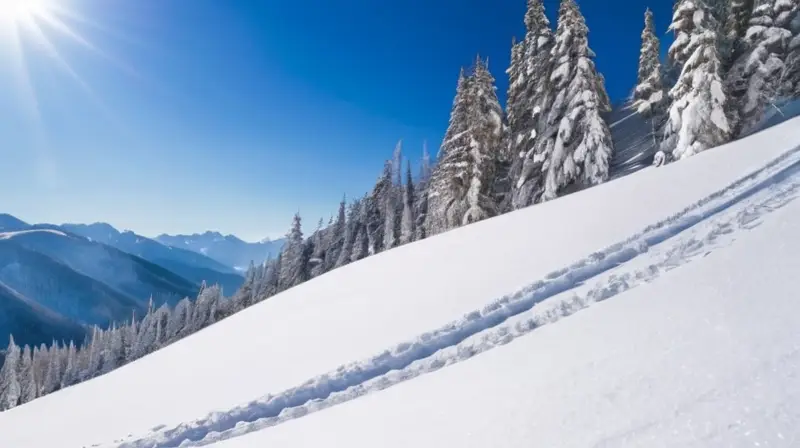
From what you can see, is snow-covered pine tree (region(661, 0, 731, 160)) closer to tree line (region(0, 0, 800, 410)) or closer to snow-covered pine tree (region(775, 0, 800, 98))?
tree line (region(0, 0, 800, 410))

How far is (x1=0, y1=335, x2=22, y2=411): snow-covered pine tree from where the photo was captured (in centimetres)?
6978

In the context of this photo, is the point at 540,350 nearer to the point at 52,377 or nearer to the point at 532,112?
the point at 532,112

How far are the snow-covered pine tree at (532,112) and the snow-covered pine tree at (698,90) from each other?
822 centimetres

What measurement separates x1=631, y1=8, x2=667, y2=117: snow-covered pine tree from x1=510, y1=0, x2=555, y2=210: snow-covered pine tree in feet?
26.8

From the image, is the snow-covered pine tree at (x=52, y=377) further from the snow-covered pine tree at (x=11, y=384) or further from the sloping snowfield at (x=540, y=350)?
the sloping snowfield at (x=540, y=350)

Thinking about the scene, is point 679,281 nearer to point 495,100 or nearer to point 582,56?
point 582,56

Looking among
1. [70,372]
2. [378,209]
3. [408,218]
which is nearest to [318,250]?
[378,209]

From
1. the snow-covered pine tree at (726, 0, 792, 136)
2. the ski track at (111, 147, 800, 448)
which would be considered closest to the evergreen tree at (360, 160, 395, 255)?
the snow-covered pine tree at (726, 0, 792, 136)

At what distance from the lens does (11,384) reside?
71750 millimetres

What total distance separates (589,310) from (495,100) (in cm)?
3321

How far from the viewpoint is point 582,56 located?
27.4 metres

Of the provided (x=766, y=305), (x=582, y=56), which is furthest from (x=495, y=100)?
(x=766, y=305)

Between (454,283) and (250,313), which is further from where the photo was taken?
(250,313)

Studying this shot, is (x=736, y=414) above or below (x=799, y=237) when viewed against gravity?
below
